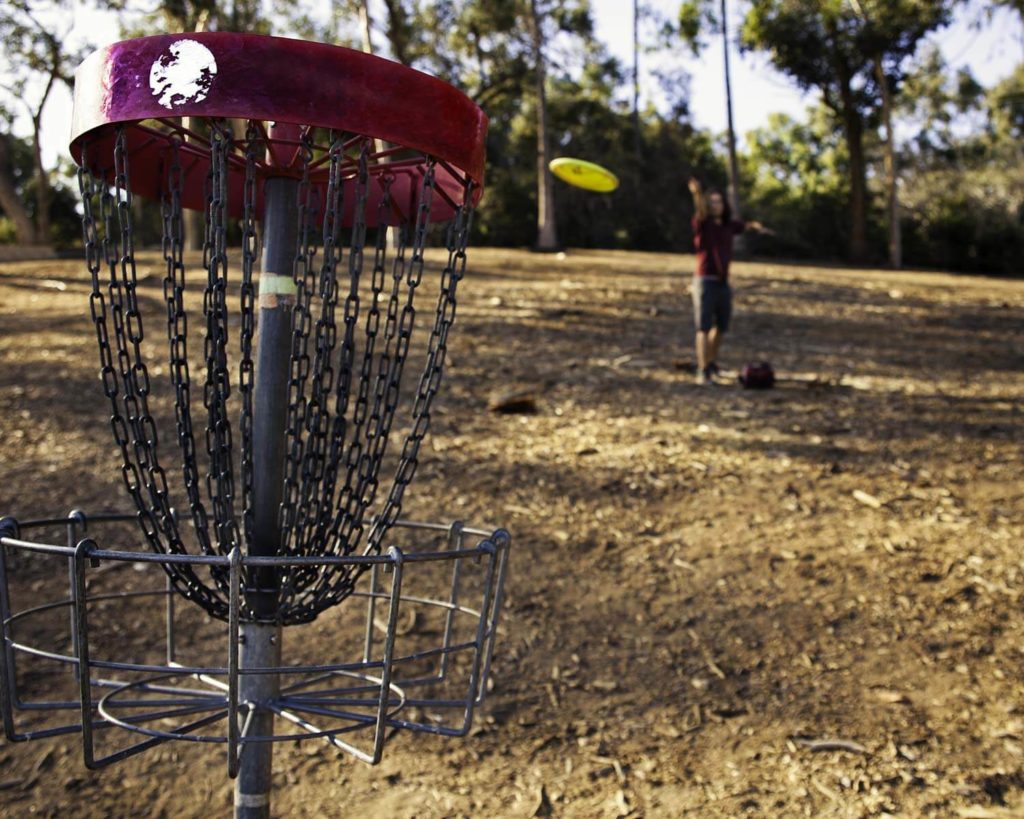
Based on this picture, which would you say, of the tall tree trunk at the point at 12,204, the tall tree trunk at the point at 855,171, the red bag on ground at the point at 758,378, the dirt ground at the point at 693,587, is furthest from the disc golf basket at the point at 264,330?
the tall tree trunk at the point at 855,171

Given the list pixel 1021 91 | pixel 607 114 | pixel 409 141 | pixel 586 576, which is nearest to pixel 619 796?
pixel 586 576

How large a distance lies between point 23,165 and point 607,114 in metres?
22.2

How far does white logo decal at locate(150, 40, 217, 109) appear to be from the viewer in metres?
1.23

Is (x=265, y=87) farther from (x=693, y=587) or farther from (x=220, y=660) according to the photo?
(x=693, y=587)

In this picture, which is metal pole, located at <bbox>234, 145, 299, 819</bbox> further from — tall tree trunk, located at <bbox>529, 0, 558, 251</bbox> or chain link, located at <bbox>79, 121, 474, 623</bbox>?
tall tree trunk, located at <bbox>529, 0, 558, 251</bbox>

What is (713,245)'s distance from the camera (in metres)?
→ 7.74

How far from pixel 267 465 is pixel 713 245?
666 centimetres

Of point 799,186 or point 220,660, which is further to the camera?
point 799,186

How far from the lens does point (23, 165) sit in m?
36.0

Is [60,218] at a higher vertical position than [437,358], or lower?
higher

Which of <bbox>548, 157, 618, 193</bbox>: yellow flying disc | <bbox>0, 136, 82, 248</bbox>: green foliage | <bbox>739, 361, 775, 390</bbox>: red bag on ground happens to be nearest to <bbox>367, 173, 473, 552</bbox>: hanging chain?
<bbox>548, 157, 618, 193</bbox>: yellow flying disc

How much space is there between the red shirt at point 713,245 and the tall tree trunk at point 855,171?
17.0 m

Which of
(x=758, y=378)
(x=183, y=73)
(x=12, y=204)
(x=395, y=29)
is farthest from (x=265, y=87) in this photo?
(x=12, y=204)

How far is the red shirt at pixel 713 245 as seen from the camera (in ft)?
25.4
